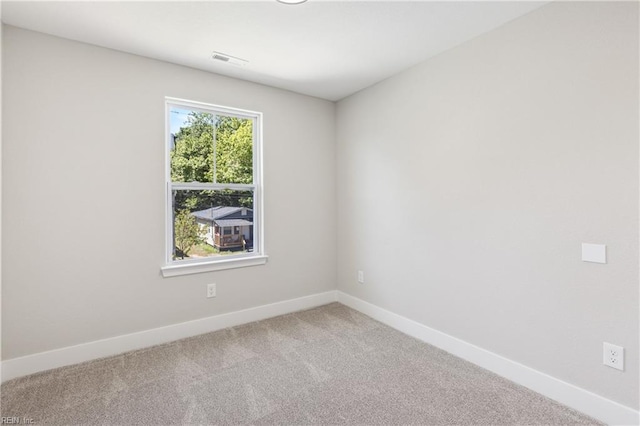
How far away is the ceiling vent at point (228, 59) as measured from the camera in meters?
2.60

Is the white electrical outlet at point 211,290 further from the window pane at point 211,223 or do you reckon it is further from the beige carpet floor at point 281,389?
the beige carpet floor at point 281,389

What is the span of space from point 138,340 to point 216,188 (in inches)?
58.4

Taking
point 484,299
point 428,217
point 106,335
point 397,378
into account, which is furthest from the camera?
point 428,217

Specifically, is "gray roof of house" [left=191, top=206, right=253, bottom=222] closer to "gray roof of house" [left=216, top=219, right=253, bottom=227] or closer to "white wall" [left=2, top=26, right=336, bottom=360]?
"gray roof of house" [left=216, top=219, right=253, bottom=227]

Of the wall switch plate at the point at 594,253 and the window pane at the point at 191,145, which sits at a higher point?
the window pane at the point at 191,145

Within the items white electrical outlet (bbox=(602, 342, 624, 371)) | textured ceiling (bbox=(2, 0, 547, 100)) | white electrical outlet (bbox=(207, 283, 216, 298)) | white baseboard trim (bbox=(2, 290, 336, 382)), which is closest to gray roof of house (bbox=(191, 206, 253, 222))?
white electrical outlet (bbox=(207, 283, 216, 298))

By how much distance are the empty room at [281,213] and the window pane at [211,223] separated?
0.07 ft

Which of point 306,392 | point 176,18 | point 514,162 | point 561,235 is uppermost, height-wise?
point 176,18

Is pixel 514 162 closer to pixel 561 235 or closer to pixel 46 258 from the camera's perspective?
pixel 561 235

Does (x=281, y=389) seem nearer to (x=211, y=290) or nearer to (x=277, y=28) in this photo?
(x=211, y=290)

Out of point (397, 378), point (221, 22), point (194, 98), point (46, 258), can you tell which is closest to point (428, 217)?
point (397, 378)

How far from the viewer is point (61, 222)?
2322 mm

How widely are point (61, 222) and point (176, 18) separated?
5.60 feet

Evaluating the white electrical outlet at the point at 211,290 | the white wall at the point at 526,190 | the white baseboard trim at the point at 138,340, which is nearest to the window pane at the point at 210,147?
the white electrical outlet at the point at 211,290
